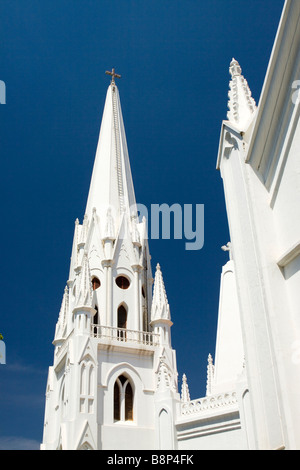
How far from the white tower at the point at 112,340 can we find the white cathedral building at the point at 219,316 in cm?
7

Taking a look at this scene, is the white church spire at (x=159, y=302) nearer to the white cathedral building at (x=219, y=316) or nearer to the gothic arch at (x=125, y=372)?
the white cathedral building at (x=219, y=316)

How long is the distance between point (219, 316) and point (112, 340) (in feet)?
25.3

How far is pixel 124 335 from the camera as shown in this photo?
2577 centimetres

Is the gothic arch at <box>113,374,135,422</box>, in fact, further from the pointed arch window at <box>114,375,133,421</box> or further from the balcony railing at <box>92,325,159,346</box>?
the balcony railing at <box>92,325,159,346</box>

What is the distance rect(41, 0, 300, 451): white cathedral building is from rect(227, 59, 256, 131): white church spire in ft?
0.07

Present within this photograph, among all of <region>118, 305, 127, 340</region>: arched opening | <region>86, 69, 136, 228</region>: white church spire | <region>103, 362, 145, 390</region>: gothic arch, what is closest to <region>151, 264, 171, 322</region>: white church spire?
<region>118, 305, 127, 340</region>: arched opening

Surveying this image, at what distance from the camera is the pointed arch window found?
23.6 meters

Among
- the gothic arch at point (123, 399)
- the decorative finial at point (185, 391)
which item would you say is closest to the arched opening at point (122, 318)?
the gothic arch at point (123, 399)

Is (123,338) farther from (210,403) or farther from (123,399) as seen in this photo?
(210,403)

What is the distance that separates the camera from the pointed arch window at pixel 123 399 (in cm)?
2355

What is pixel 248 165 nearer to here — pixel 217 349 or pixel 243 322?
pixel 243 322

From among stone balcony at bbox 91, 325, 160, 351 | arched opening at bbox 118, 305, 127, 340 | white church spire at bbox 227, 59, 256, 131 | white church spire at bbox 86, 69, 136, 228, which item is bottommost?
white church spire at bbox 227, 59, 256, 131

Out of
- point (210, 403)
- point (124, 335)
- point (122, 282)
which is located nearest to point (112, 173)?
point (122, 282)

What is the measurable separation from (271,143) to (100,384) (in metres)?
19.5
